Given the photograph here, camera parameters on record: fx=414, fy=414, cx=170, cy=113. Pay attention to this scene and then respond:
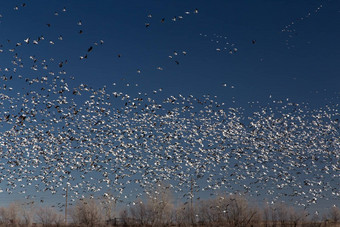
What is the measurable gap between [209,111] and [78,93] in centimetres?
1108

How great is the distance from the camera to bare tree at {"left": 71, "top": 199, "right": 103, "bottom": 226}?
8481 centimetres

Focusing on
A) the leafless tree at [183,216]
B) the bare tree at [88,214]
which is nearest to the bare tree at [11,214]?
the bare tree at [88,214]

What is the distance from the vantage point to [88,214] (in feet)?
285

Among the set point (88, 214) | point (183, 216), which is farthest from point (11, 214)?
point (183, 216)

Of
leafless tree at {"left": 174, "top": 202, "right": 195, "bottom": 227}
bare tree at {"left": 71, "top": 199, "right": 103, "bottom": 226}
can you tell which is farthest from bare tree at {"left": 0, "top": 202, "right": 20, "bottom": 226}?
leafless tree at {"left": 174, "top": 202, "right": 195, "bottom": 227}

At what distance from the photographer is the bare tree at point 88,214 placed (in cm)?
8481

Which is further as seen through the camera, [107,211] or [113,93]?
[107,211]

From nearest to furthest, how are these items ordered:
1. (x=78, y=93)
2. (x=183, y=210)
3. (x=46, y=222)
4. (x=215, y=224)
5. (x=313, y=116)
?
(x=78, y=93) → (x=313, y=116) → (x=215, y=224) → (x=183, y=210) → (x=46, y=222)

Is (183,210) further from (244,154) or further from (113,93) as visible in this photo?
(113,93)

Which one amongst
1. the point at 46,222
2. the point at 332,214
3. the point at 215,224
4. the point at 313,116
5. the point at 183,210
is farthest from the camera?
the point at 332,214

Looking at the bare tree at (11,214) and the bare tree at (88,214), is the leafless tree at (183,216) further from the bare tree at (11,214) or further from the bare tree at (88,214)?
the bare tree at (11,214)

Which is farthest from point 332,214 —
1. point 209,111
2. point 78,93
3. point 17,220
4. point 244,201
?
point 78,93

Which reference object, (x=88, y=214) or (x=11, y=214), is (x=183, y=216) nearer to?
(x=88, y=214)

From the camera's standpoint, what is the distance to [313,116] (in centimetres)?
3997
